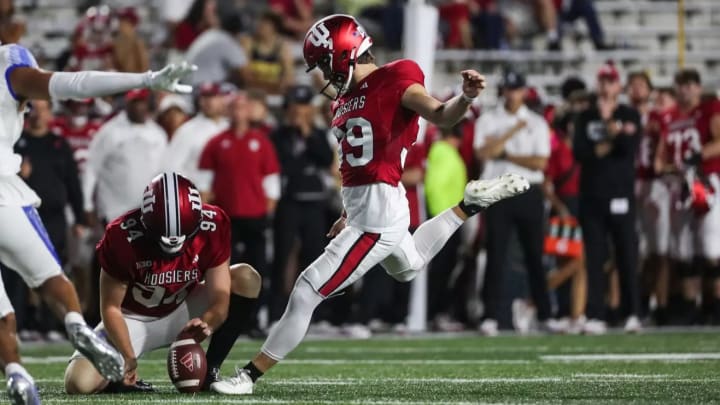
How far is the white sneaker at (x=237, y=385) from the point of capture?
260 inches

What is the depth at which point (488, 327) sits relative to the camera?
1199 centimetres

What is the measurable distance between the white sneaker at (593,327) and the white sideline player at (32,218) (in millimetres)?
6806

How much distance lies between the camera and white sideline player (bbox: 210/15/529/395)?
6617 millimetres

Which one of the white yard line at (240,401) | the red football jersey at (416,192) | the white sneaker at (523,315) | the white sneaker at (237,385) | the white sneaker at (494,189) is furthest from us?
the white sneaker at (523,315)

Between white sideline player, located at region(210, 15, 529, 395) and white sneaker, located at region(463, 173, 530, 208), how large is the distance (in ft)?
1.71

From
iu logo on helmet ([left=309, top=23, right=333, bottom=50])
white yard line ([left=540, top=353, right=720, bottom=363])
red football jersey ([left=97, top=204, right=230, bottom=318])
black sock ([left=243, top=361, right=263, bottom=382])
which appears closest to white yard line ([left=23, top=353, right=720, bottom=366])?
white yard line ([left=540, top=353, right=720, bottom=363])

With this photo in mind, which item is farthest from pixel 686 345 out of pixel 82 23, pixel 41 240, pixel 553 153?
pixel 82 23

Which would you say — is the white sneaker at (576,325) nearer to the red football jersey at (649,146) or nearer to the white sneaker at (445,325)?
the white sneaker at (445,325)

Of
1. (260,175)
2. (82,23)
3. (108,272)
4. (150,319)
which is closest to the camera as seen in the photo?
(108,272)

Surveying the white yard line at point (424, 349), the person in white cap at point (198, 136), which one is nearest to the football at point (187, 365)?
the white yard line at point (424, 349)

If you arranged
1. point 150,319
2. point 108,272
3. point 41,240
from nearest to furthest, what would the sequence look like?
point 41,240 < point 108,272 < point 150,319

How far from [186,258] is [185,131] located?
5352 mm

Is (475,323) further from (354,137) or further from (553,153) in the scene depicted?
(354,137)

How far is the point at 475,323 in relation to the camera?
43.3 feet
